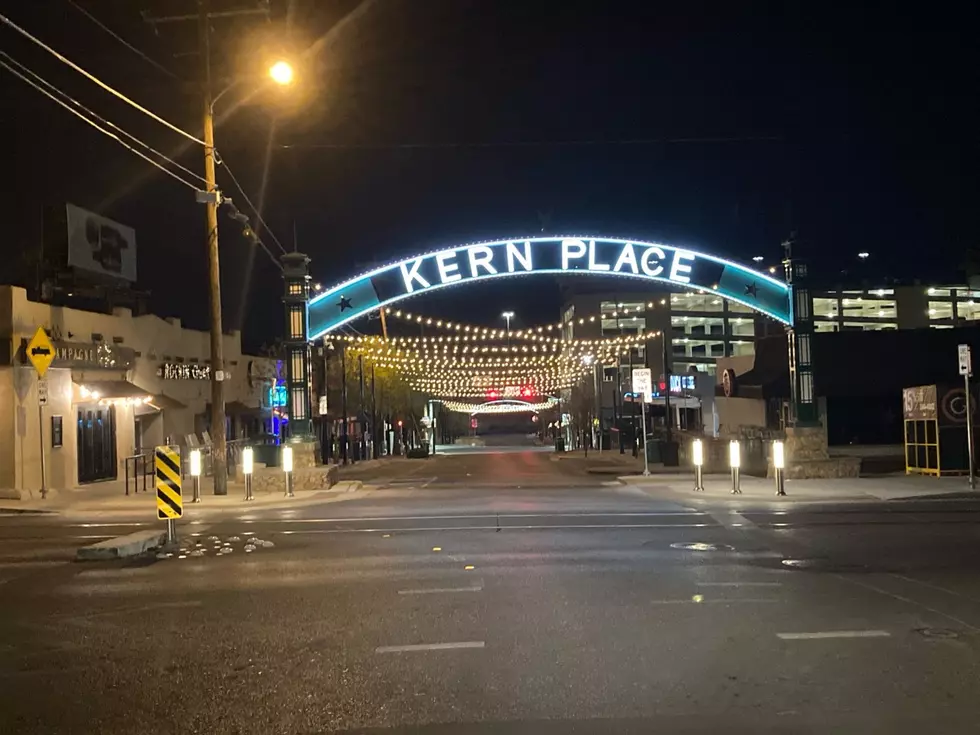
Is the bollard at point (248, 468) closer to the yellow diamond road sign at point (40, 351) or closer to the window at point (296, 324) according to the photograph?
the window at point (296, 324)

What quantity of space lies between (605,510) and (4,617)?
37.5 ft

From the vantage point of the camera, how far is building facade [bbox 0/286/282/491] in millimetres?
23500

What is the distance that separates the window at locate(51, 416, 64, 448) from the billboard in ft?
31.0

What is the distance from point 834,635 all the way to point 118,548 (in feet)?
31.0

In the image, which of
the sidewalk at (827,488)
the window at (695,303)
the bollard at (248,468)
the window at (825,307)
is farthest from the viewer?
the window at (695,303)

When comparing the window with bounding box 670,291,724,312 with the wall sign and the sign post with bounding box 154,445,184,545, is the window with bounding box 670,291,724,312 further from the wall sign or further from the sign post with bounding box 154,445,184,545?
the sign post with bounding box 154,445,184,545

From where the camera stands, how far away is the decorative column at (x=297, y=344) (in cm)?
2503

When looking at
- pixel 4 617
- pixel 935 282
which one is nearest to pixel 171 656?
pixel 4 617

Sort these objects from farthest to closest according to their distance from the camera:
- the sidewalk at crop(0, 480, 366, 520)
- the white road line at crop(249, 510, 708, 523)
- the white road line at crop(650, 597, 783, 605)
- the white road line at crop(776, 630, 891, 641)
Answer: the sidewalk at crop(0, 480, 366, 520) < the white road line at crop(249, 510, 708, 523) < the white road line at crop(650, 597, 783, 605) < the white road line at crop(776, 630, 891, 641)

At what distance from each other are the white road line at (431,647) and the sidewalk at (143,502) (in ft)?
37.5

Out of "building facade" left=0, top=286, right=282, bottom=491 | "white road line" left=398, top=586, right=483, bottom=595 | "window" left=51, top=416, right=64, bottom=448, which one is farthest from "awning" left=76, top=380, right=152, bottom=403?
"white road line" left=398, top=586, right=483, bottom=595

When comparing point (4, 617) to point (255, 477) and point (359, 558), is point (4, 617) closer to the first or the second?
point (359, 558)

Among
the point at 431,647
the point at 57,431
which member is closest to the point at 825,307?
the point at 57,431

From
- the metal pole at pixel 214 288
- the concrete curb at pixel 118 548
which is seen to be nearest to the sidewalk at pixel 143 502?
the metal pole at pixel 214 288
